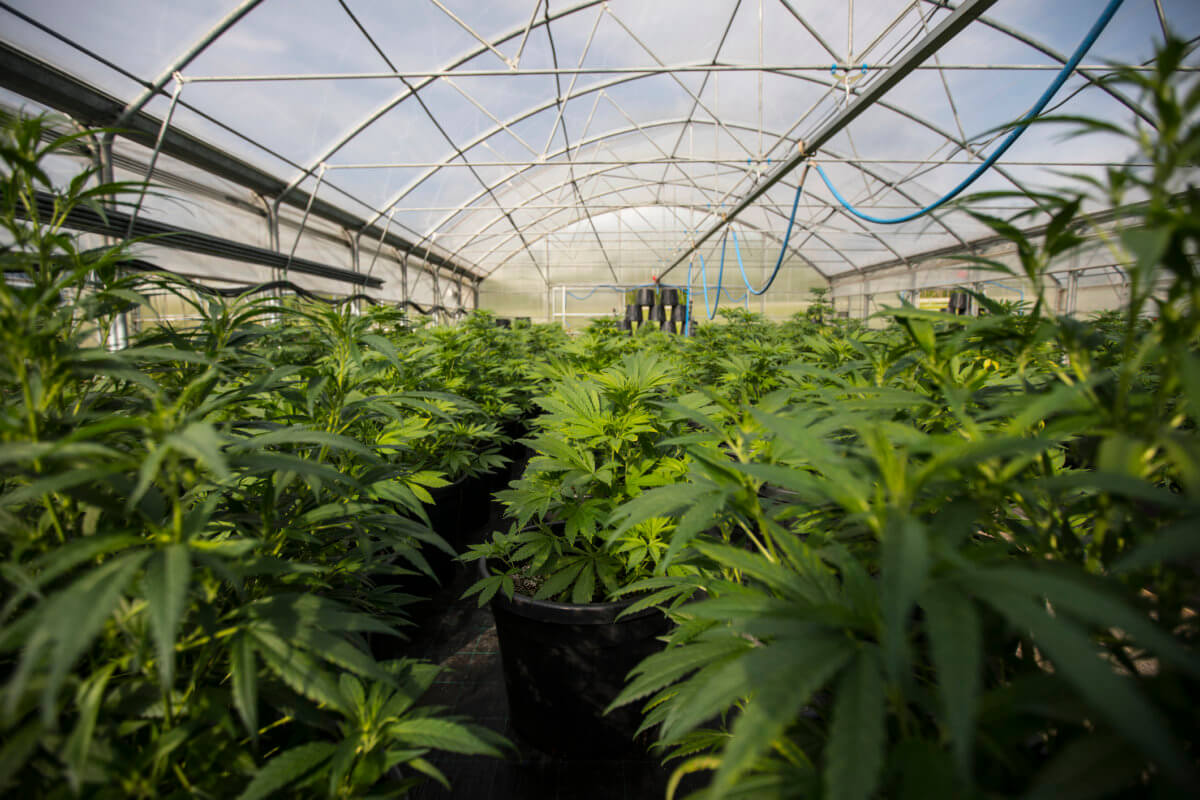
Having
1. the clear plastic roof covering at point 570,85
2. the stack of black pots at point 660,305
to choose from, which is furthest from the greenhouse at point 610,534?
the stack of black pots at point 660,305

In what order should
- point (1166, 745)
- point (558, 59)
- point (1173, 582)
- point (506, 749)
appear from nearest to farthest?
point (1166, 745) < point (1173, 582) < point (506, 749) < point (558, 59)

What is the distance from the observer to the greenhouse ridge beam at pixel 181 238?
293 centimetres

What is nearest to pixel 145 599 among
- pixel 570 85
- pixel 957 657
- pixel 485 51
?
pixel 957 657

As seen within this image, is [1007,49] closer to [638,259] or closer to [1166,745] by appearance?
[1166,745]

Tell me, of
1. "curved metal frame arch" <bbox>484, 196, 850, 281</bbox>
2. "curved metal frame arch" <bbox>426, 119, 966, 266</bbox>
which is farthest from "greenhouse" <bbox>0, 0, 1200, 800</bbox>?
"curved metal frame arch" <bbox>484, 196, 850, 281</bbox>

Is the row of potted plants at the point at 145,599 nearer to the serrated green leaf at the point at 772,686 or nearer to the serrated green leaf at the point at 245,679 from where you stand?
the serrated green leaf at the point at 245,679

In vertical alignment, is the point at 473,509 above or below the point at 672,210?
below

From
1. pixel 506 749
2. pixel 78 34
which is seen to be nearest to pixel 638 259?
pixel 78 34

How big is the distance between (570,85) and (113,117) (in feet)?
18.0

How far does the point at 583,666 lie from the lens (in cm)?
137

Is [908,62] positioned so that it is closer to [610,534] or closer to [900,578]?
[610,534]

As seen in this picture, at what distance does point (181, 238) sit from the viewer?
4633 millimetres

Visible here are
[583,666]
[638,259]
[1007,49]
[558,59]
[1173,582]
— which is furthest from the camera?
[638,259]

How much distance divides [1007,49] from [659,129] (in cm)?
579
